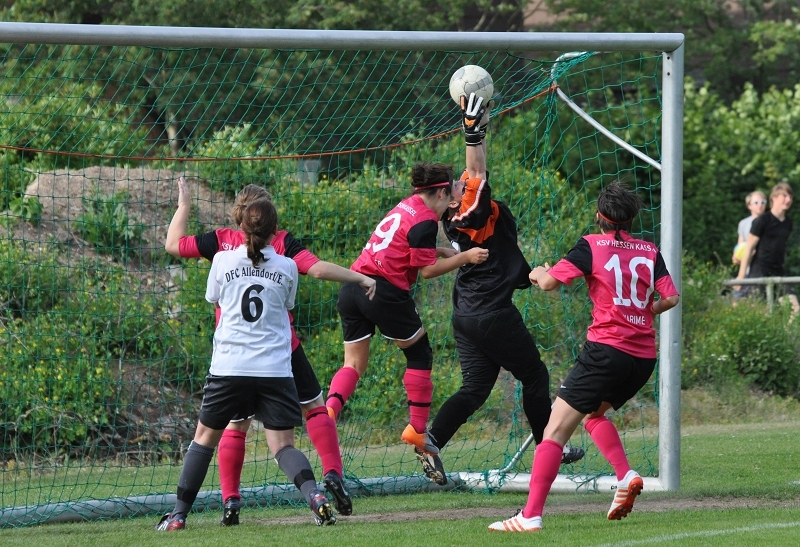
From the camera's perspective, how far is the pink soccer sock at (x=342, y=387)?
6.75 metres

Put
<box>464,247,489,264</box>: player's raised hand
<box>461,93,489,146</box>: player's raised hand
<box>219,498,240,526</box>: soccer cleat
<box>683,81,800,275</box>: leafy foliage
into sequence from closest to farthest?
<box>219,498,240,526</box>: soccer cleat < <box>461,93,489,146</box>: player's raised hand < <box>464,247,489,264</box>: player's raised hand < <box>683,81,800,275</box>: leafy foliage

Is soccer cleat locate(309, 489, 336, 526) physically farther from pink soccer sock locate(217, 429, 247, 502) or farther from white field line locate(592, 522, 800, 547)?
white field line locate(592, 522, 800, 547)

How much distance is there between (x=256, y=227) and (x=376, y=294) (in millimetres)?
1418

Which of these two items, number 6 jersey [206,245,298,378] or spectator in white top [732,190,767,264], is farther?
spectator in white top [732,190,767,264]

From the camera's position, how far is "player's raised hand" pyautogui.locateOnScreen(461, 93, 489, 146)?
6.14m

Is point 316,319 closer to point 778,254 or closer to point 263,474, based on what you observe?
point 263,474

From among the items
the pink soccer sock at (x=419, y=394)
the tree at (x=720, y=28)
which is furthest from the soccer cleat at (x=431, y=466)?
the tree at (x=720, y=28)

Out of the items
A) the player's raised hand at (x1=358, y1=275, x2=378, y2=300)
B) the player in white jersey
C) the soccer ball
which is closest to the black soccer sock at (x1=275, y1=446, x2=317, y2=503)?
the player in white jersey

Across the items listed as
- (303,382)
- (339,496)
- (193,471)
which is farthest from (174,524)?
(303,382)

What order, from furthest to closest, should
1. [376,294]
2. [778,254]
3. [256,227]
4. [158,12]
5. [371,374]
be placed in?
[158,12] < [778,254] < [371,374] < [376,294] < [256,227]

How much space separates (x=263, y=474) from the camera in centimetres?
842

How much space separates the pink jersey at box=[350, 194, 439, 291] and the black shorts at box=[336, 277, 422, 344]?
0.26 feet

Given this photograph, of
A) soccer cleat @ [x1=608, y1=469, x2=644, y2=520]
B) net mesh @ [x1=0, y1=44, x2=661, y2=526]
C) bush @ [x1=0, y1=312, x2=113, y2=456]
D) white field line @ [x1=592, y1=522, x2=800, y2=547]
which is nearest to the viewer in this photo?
white field line @ [x1=592, y1=522, x2=800, y2=547]

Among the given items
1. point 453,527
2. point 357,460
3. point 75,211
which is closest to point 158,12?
point 75,211
